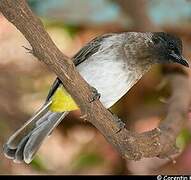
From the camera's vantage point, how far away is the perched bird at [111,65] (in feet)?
8.67

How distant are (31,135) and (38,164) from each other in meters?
0.65

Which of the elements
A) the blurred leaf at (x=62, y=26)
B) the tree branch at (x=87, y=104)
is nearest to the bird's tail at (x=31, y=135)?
the tree branch at (x=87, y=104)

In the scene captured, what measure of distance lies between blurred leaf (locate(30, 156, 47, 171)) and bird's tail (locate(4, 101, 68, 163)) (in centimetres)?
58

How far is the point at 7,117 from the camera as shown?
12.2ft

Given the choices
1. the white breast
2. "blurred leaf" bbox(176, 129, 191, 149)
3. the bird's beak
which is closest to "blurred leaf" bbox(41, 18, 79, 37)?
"blurred leaf" bbox(176, 129, 191, 149)

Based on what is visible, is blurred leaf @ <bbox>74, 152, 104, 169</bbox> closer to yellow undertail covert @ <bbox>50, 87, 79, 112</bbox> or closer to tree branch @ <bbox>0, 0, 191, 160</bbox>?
tree branch @ <bbox>0, 0, 191, 160</bbox>

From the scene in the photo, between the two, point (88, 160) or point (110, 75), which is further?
point (88, 160)

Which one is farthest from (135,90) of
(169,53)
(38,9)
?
(169,53)

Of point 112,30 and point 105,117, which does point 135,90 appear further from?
point 105,117

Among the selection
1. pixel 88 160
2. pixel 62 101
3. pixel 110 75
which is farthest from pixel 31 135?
pixel 88 160

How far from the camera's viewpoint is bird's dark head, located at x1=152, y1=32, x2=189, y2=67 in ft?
8.84

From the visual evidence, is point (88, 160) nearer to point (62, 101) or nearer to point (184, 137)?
point (184, 137)

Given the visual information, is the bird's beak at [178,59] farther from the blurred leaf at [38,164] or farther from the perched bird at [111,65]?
the blurred leaf at [38,164]

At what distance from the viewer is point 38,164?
3568 mm
